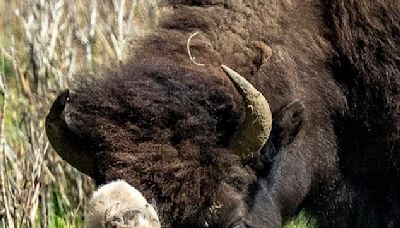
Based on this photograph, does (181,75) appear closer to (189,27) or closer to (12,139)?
(189,27)

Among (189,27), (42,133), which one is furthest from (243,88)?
(42,133)

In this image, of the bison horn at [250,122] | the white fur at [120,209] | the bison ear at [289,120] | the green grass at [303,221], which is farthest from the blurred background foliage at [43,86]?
the white fur at [120,209]

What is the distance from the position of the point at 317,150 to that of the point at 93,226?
133 centimetres

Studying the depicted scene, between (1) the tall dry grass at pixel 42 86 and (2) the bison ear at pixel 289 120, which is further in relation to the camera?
(1) the tall dry grass at pixel 42 86

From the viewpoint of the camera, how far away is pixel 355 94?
5.29 meters

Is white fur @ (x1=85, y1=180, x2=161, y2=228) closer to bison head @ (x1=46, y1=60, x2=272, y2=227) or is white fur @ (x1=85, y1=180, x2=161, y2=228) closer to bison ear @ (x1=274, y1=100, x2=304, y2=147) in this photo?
bison head @ (x1=46, y1=60, x2=272, y2=227)

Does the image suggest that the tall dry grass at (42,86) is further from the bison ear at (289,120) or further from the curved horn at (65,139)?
the bison ear at (289,120)

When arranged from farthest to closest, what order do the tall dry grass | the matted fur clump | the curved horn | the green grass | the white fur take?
the tall dry grass, the green grass, the curved horn, the matted fur clump, the white fur

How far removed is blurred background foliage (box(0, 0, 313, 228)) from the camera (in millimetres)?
6164

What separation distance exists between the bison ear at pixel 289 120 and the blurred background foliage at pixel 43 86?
1.46m

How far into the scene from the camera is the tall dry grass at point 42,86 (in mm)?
6164

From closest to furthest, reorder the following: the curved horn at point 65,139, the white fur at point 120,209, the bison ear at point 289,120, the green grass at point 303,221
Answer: the white fur at point 120,209 → the curved horn at point 65,139 → the bison ear at point 289,120 → the green grass at point 303,221

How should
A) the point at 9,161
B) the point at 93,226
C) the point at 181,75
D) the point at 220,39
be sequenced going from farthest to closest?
1. the point at 9,161
2. the point at 220,39
3. the point at 181,75
4. the point at 93,226

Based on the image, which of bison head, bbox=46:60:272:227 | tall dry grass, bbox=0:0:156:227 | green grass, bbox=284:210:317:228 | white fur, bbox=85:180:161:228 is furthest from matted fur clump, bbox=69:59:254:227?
tall dry grass, bbox=0:0:156:227
